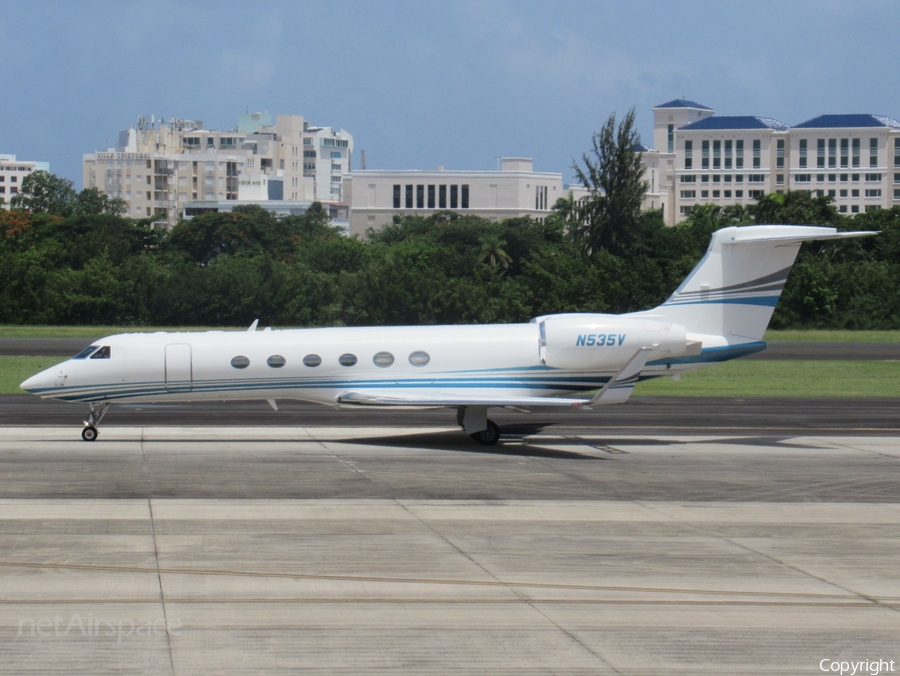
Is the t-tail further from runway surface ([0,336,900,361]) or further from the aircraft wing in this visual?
runway surface ([0,336,900,361])

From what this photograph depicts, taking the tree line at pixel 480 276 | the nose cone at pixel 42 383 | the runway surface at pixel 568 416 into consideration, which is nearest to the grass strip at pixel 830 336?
the tree line at pixel 480 276

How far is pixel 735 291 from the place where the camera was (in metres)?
25.9

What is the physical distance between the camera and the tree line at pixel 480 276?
264ft

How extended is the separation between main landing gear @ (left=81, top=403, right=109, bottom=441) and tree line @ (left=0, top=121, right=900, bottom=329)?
54940 millimetres

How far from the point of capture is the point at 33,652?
10445 millimetres

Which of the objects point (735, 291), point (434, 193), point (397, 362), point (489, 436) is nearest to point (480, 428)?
point (489, 436)

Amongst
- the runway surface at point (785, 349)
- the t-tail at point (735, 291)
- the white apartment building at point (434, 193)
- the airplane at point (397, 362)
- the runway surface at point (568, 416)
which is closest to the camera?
the airplane at point (397, 362)

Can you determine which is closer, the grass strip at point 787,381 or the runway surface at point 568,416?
the runway surface at point 568,416

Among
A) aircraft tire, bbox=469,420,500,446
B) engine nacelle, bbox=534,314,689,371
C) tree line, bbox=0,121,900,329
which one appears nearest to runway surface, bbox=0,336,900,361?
tree line, bbox=0,121,900,329

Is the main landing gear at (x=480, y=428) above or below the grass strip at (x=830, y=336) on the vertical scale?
below

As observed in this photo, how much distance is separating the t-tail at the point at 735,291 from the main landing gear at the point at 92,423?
40.6 feet

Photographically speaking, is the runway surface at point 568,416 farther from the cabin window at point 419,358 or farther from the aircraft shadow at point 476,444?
the cabin window at point 419,358

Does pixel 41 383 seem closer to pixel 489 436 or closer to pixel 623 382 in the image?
pixel 489 436

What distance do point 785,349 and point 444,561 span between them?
50.3m
